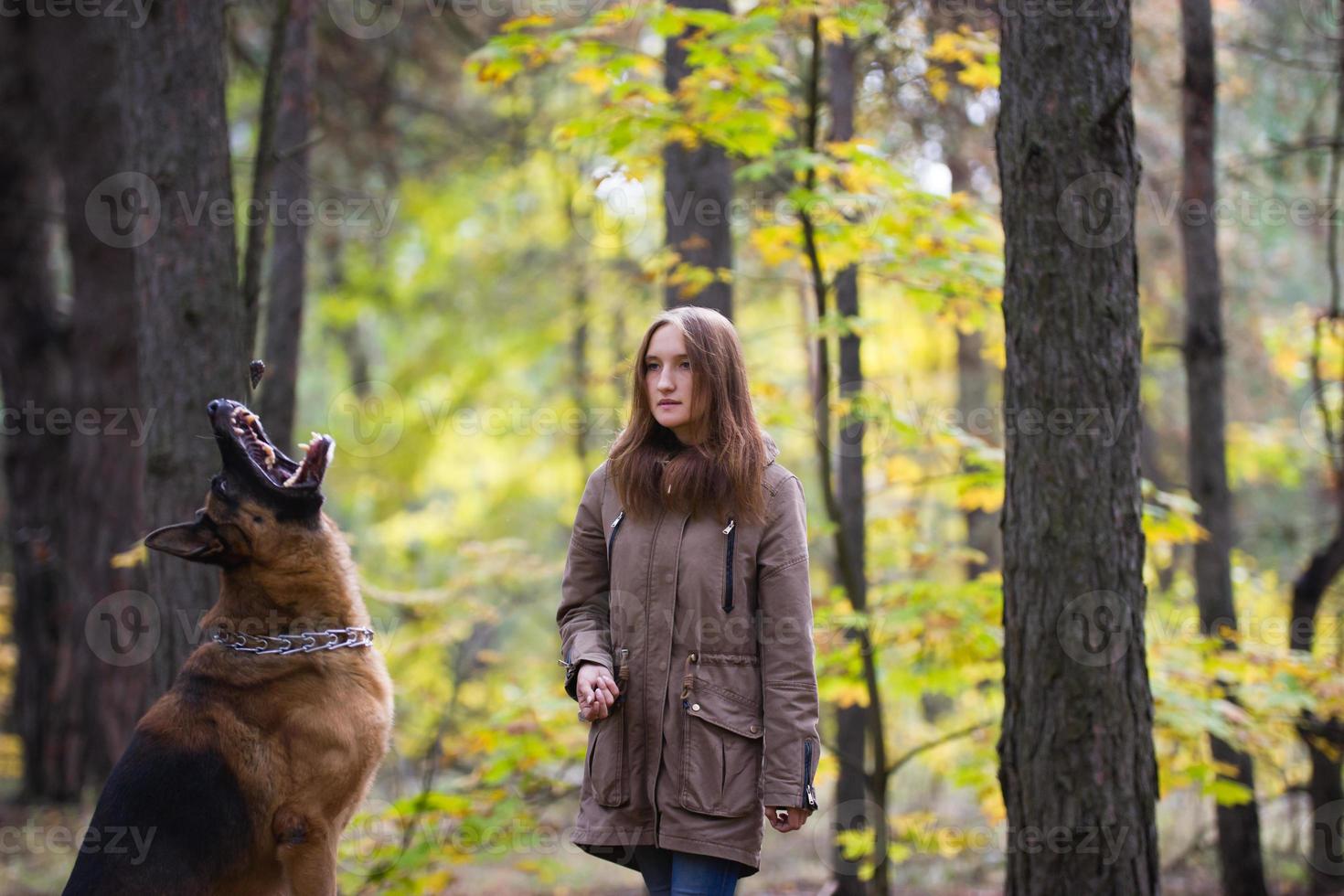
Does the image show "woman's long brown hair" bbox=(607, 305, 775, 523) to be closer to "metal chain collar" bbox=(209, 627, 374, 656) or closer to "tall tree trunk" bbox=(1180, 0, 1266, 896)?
"metal chain collar" bbox=(209, 627, 374, 656)

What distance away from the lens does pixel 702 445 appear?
137 inches

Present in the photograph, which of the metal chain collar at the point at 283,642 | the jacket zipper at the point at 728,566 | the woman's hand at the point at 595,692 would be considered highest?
the jacket zipper at the point at 728,566

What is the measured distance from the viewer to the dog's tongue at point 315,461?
3805mm

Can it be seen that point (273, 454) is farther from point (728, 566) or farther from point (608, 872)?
point (608, 872)

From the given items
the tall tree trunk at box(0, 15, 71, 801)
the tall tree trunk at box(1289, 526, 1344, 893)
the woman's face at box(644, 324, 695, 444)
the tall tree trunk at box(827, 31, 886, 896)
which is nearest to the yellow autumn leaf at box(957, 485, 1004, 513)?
the tall tree trunk at box(827, 31, 886, 896)

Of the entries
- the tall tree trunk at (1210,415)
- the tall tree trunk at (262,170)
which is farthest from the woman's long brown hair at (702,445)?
the tall tree trunk at (1210,415)

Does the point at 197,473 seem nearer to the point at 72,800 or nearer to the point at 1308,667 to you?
the point at 1308,667

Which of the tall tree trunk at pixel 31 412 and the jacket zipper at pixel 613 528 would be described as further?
the tall tree trunk at pixel 31 412

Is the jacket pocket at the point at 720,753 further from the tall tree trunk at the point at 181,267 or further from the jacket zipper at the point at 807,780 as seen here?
the tall tree trunk at the point at 181,267

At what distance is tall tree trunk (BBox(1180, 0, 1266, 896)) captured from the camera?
8.05 m

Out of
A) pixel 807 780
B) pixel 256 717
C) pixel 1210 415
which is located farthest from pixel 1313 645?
pixel 256 717

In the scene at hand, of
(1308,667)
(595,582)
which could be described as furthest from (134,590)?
(1308,667)

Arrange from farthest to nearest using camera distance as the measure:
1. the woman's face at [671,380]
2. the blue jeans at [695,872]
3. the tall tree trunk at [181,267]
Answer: the tall tree trunk at [181,267] < the woman's face at [671,380] < the blue jeans at [695,872]

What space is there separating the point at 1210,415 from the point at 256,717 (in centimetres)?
731
